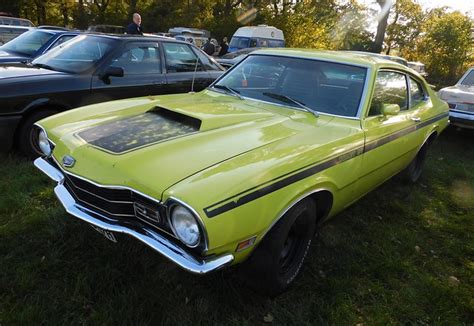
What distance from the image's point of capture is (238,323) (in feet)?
7.79

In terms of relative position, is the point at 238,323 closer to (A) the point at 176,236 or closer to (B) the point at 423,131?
(A) the point at 176,236

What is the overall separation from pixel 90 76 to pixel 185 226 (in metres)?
3.58

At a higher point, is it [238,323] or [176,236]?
[176,236]

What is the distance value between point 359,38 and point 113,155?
1367 inches

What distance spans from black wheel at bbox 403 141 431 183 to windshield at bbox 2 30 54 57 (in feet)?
22.1

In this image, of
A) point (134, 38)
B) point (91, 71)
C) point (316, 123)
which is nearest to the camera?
point (316, 123)

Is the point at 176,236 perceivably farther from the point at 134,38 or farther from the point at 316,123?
the point at 134,38

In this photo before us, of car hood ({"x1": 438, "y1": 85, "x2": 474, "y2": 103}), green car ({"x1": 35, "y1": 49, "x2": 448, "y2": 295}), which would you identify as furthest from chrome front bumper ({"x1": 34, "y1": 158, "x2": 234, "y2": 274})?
car hood ({"x1": 438, "y1": 85, "x2": 474, "y2": 103})

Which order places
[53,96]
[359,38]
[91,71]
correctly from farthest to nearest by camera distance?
[359,38] → [91,71] → [53,96]

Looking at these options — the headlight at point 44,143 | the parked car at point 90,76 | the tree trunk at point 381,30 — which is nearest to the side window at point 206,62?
the parked car at point 90,76

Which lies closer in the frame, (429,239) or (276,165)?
(276,165)

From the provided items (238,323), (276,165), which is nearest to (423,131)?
(276,165)

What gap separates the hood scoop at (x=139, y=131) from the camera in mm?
2477

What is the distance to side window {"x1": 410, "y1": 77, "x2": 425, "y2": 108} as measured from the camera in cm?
420
